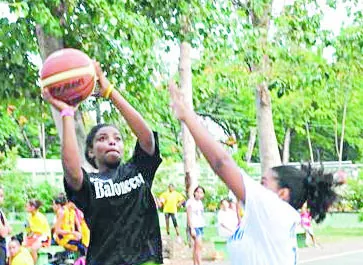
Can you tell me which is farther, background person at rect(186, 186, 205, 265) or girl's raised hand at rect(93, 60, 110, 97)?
background person at rect(186, 186, 205, 265)

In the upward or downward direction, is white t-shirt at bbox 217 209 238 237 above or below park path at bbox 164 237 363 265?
above

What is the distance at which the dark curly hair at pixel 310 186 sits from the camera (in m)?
4.34

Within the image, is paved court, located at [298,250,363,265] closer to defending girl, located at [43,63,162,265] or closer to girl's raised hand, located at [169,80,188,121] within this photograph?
defending girl, located at [43,63,162,265]

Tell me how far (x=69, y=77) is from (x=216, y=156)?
1.25m

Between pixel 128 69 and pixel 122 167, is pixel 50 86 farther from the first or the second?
pixel 128 69

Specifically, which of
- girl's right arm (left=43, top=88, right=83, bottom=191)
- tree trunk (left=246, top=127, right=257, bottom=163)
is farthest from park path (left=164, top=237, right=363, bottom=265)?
tree trunk (left=246, top=127, right=257, bottom=163)

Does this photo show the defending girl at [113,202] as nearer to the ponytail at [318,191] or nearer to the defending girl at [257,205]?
the defending girl at [257,205]

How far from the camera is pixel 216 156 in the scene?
3.90 m

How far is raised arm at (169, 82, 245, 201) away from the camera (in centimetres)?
390

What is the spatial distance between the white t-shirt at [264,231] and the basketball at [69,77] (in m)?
1.28

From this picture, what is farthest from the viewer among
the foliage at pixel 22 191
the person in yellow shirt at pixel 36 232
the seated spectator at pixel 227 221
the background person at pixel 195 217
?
the foliage at pixel 22 191

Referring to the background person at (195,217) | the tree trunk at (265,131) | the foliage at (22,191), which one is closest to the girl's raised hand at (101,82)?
the background person at (195,217)

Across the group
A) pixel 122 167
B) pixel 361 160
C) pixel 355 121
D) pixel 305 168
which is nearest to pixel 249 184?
pixel 305 168

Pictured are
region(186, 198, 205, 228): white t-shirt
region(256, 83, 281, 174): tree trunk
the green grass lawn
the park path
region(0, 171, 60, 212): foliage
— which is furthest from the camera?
region(0, 171, 60, 212): foliage
